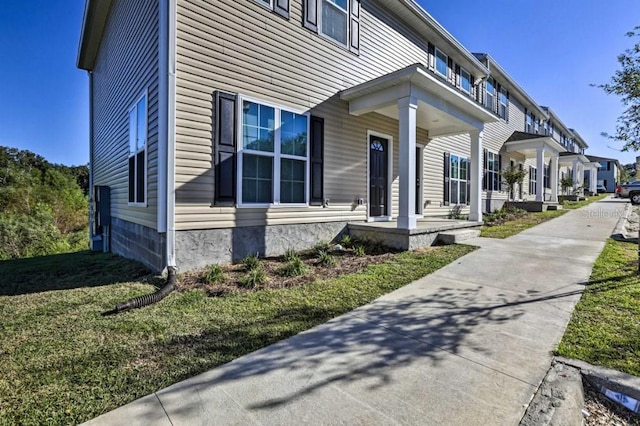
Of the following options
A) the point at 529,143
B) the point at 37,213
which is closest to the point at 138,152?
the point at 37,213

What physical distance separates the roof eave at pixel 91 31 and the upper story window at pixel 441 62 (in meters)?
9.91

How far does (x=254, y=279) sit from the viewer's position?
176 inches

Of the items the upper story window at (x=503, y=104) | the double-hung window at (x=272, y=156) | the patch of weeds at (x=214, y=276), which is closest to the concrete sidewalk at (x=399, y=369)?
the patch of weeds at (x=214, y=276)

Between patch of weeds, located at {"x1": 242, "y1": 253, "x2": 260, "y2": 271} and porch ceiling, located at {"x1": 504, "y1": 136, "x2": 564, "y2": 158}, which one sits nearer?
patch of weeds, located at {"x1": 242, "y1": 253, "x2": 260, "y2": 271}

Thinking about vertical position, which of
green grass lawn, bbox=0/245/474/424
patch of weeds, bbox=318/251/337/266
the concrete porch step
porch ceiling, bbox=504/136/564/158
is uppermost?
porch ceiling, bbox=504/136/564/158

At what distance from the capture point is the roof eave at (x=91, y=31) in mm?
8289

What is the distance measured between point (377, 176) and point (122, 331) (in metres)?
6.89

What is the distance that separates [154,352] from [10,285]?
14.7 ft

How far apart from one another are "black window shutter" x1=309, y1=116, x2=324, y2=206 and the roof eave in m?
6.68

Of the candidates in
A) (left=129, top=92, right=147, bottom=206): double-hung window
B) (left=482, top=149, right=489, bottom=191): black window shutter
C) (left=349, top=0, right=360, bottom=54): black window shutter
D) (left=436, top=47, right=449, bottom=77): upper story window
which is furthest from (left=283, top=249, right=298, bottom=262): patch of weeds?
(left=482, top=149, right=489, bottom=191): black window shutter

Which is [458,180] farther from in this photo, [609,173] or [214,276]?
[609,173]

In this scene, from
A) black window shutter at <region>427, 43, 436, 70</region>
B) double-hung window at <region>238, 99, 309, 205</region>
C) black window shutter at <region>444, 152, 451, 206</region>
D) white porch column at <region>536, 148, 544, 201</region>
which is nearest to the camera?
double-hung window at <region>238, 99, 309, 205</region>

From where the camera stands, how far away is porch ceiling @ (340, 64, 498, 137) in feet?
20.8

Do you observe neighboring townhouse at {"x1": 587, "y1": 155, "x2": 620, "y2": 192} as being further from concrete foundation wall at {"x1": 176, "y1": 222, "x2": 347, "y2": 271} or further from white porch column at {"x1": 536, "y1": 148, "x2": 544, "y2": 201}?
concrete foundation wall at {"x1": 176, "y1": 222, "x2": 347, "y2": 271}
